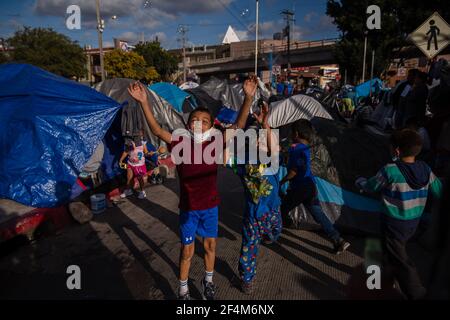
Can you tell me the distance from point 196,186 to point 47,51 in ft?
144

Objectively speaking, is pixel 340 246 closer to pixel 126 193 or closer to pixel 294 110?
A: pixel 126 193

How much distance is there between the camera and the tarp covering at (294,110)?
7.77 m

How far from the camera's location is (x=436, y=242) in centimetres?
77

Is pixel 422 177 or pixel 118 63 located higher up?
pixel 118 63

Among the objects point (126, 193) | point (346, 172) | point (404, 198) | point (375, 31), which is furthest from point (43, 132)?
point (375, 31)

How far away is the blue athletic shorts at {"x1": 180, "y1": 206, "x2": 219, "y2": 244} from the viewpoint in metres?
2.67

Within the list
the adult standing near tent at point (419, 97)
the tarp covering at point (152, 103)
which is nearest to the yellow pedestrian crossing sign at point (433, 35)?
the adult standing near tent at point (419, 97)

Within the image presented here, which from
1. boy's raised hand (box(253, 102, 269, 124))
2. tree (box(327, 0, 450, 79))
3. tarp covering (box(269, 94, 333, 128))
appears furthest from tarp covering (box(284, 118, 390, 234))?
tree (box(327, 0, 450, 79))

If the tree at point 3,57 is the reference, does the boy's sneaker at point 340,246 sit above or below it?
below

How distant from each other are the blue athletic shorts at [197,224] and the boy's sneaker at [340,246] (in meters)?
1.76

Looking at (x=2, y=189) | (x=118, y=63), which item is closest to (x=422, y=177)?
(x=2, y=189)

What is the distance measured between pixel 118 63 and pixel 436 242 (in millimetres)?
47693

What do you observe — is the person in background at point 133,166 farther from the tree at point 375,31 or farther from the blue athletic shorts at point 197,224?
the tree at point 375,31
